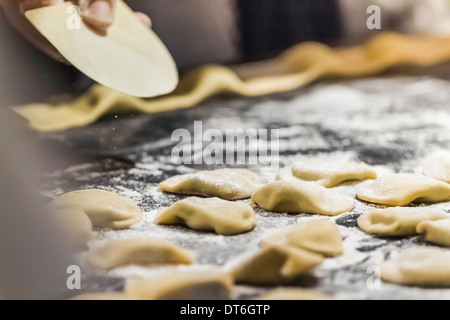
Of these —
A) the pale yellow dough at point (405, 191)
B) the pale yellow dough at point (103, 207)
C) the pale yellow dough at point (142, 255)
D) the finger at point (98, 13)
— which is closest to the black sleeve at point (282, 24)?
the finger at point (98, 13)

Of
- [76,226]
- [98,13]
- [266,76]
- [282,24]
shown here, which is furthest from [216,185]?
[282,24]

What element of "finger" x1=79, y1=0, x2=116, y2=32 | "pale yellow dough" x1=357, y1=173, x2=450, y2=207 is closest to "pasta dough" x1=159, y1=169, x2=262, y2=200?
"pale yellow dough" x1=357, y1=173, x2=450, y2=207

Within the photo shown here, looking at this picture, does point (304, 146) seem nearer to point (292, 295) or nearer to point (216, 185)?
point (216, 185)

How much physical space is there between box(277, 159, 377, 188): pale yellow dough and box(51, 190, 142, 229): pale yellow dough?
0.44m

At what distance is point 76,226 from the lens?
1122 millimetres

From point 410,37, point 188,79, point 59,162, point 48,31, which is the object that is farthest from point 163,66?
point 410,37

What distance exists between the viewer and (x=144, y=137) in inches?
76.8

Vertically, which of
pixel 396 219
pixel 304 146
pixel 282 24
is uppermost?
pixel 282 24

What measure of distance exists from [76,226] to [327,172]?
0.65 meters

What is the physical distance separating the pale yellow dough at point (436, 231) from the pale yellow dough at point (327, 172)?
0.35m

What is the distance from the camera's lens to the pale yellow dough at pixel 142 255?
3.32ft

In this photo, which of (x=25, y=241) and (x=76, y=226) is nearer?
(x=25, y=241)

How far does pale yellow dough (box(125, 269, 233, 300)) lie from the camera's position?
2.92 ft
